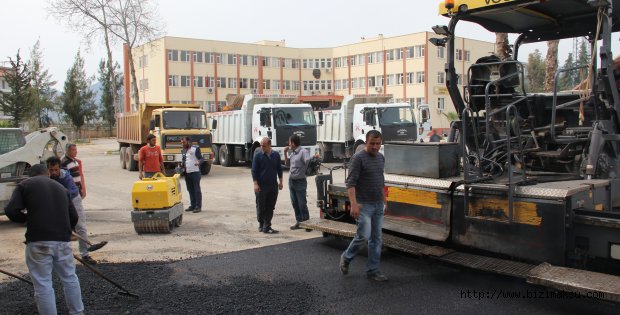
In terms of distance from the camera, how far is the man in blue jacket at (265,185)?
9.14 meters

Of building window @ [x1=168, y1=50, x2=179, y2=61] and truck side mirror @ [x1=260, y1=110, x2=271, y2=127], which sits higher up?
building window @ [x1=168, y1=50, x2=179, y2=61]

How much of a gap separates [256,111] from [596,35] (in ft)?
54.9

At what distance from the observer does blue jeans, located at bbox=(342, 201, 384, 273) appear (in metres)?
6.00

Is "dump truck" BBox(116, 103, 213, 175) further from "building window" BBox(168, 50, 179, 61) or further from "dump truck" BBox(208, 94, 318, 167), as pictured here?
"building window" BBox(168, 50, 179, 61)

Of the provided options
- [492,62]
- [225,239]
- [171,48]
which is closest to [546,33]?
[492,62]

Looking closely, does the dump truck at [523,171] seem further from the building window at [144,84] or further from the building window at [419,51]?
the building window at [144,84]

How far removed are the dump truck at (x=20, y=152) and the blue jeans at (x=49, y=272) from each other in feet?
18.9

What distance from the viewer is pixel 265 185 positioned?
9172mm

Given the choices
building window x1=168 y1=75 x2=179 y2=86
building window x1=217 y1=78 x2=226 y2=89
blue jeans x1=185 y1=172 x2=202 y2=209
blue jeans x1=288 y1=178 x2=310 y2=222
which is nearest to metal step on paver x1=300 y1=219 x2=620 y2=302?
blue jeans x1=288 y1=178 x2=310 y2=222

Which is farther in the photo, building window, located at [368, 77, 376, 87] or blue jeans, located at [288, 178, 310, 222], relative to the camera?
building window, located at [368, 77, 376, 87]

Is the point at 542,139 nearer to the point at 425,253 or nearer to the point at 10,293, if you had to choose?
the point at 425,253

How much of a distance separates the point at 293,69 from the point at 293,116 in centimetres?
5150

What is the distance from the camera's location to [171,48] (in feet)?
199

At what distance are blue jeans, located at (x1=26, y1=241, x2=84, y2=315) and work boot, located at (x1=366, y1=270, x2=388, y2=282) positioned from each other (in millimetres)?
3004
